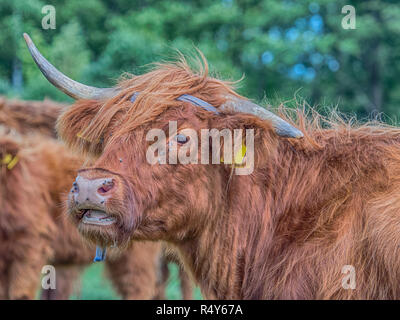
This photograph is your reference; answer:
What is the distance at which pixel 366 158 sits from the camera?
8.61 feet

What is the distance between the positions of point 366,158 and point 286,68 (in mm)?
9834

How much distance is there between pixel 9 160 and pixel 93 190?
351cm

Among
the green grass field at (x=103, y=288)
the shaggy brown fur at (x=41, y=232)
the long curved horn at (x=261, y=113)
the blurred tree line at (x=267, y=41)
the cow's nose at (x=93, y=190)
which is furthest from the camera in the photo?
the blurred tree line at (x=267, y=41)

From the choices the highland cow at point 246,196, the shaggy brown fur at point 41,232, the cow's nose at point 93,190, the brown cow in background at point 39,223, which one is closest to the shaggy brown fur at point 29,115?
the brown cow in background at point 39,223

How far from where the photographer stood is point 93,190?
2.30 meters

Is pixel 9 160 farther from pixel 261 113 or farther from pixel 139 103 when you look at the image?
pixel 261 113

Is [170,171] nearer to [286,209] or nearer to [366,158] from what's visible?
[286,209]

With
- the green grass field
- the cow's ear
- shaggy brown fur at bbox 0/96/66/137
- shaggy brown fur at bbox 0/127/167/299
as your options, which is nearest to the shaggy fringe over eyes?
the cow's ear

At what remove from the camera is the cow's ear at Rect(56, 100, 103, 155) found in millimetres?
2889

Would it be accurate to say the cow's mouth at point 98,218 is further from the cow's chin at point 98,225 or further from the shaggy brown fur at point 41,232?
the shaggy brown fur at point 41,232

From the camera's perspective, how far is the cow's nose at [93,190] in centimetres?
231

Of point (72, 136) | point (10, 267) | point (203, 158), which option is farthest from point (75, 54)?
point (203, 158)

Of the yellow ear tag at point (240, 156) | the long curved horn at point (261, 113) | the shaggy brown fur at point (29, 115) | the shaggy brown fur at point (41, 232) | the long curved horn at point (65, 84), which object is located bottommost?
the shaggy brown fur at point (41, 232)

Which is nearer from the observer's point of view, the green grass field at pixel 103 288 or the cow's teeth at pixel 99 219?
the cow's teeth at pixel 99 219
